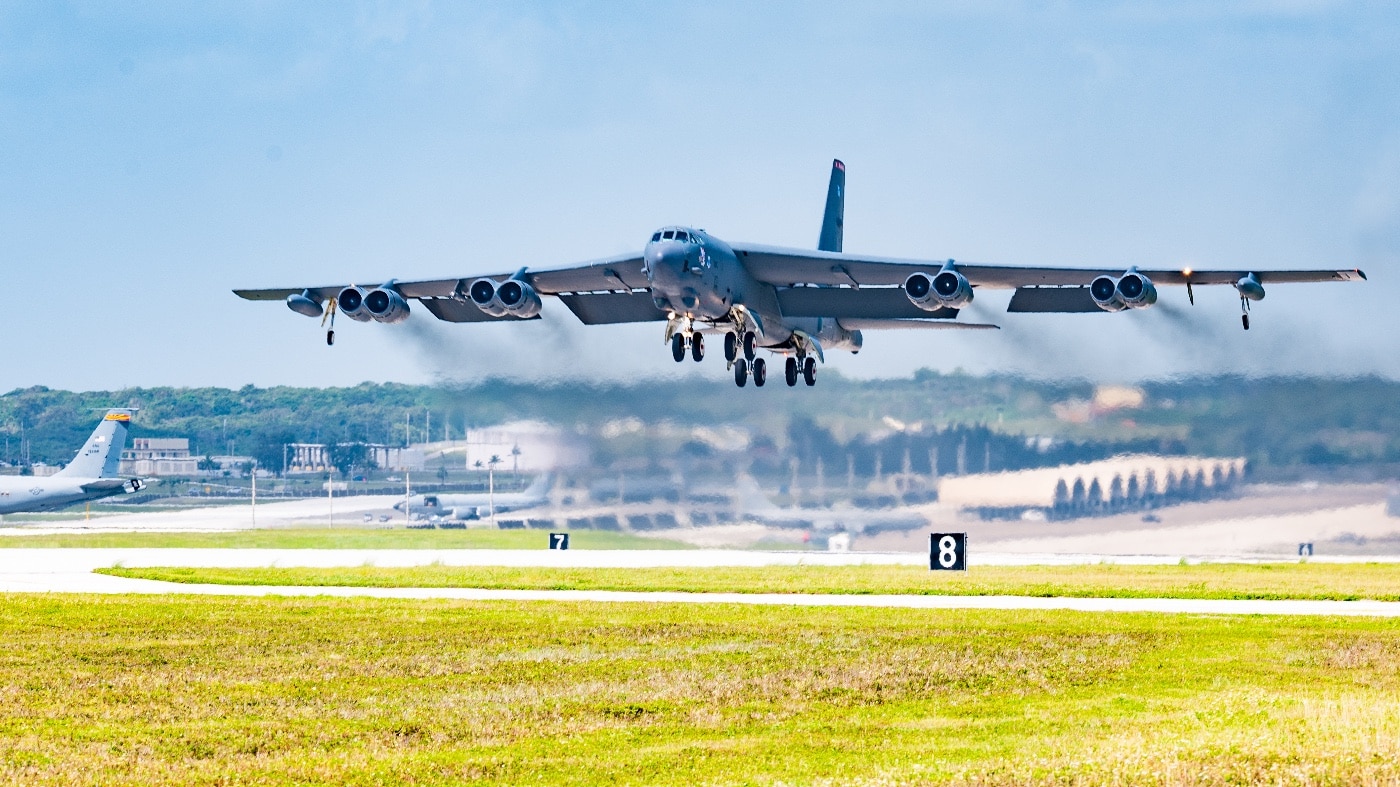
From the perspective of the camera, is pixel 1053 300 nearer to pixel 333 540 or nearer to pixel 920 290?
pixel 920 290

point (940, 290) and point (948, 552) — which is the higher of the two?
point (940, 290)

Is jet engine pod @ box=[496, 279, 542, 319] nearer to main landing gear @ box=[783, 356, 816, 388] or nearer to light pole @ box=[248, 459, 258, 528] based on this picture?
main landing gear @ box=[783, 356, 816, 388]

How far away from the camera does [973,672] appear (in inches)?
877

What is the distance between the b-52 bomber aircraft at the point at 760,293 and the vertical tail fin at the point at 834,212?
685cm

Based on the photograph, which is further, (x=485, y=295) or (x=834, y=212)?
(x=834, y=212)

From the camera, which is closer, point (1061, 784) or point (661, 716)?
point (1061, 784)

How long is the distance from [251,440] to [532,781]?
380 feet

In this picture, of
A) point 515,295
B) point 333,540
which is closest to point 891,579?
point 515,295

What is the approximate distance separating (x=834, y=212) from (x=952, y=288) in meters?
17.4

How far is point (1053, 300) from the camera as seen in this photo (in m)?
40.0

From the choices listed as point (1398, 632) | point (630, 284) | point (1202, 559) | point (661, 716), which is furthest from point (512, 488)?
point (661, 716)

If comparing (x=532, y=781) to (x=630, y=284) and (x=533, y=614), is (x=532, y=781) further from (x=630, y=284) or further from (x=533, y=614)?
(x=630, y=284)

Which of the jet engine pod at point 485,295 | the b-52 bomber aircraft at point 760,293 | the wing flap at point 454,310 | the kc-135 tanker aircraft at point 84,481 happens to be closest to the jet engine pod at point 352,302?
the b-52 bomber aircraft at point 760,293

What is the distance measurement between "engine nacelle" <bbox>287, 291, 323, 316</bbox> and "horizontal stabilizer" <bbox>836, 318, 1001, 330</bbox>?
44.9ft
